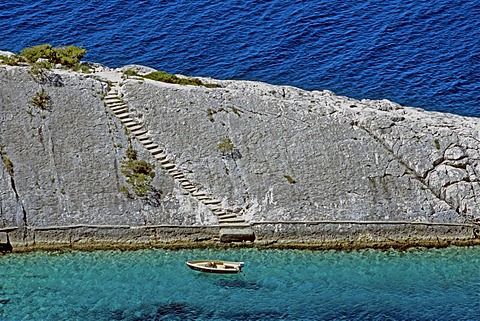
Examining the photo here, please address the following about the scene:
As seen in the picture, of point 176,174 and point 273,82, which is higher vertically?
point 273,82

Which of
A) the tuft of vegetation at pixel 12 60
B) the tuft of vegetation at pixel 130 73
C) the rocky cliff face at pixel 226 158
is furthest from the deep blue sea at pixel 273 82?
the tuft of vegetation at pixel 12 60

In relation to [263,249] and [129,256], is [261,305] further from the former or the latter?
[129,256]

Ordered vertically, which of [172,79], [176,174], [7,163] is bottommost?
[176,174]

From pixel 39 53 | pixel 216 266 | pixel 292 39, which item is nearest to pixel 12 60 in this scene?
pixel 39 53

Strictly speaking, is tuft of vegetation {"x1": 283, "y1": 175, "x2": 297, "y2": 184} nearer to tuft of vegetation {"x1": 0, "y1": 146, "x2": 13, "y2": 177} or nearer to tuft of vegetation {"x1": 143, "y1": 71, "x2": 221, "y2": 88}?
tuft of vegetation {"x1": 143, "y1": 71, "x2": 221, "y2": 88}

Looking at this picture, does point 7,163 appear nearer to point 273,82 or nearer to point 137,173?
point 137,173

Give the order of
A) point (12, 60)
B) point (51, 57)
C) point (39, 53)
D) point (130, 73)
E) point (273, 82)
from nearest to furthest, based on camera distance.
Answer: point (12, 60), point (39, 53), point (130, 73), point (51, 57), point (273, 82)
